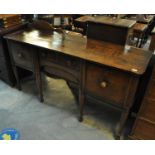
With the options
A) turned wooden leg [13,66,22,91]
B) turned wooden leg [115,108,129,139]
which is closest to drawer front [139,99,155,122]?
turned wooden leg [115,108,129,139]

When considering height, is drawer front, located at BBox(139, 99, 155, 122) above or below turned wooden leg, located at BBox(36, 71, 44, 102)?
above

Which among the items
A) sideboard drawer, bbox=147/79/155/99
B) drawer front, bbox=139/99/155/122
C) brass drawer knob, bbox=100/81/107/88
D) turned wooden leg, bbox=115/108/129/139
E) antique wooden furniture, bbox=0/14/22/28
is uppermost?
antique wooden furniture, bbox=0/14/22/28

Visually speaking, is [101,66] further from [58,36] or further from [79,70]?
[58,36]

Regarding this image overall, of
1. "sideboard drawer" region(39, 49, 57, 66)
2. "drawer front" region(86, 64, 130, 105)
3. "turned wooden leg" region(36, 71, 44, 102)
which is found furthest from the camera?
"turned wooden leg" region(36, 71, 44, 102)

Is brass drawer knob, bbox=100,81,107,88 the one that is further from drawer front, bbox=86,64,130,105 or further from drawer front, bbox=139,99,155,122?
drawer front, bbox=139,99,155,122

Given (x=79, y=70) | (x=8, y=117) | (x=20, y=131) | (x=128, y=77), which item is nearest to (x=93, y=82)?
(x=79, y=70)

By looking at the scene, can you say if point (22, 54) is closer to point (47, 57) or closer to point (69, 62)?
Answer: point (47, 57)

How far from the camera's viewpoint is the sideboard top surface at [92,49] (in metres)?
1.22

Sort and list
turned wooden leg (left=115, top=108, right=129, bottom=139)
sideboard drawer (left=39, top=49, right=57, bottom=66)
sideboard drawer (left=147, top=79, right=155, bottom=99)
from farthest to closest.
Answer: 1. sideboard drawer (left=39, top=49, right=57, bottom=66)
2. turned wooden leg (left=115, top=108, right=129, bottom=139)
3. sideboard drawer (left=147, top=79, right=155, bottom=99)

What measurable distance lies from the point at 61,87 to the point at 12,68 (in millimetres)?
651

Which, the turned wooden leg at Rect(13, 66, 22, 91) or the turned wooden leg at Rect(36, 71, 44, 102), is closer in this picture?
the turned wooden leg at Rect(36, 71, 44, 102)

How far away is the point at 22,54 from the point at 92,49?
2.47ft

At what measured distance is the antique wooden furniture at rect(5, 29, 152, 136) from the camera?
124 cm

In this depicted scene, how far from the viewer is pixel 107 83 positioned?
1.32m
